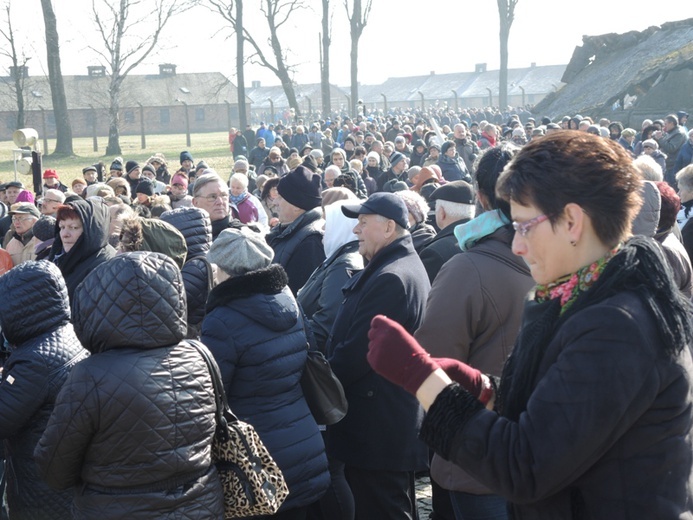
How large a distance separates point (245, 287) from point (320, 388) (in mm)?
589

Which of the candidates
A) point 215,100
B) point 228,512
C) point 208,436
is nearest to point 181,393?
point 208,436

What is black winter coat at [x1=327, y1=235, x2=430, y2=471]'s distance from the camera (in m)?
4.07

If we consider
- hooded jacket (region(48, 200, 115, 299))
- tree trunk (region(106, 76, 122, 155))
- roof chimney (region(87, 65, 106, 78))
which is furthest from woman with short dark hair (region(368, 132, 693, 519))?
roof chimney (region(87, 65, 106, 78))

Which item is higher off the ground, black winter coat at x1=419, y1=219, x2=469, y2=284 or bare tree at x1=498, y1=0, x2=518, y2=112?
bare tree at x1=498, y1=0, x2=518, y2=112

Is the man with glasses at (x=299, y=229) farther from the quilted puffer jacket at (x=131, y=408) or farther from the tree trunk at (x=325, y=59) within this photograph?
the tree trunk at (x=325, y=59)

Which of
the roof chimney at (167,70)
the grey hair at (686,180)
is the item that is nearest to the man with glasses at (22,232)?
the grey hair at (686,180)

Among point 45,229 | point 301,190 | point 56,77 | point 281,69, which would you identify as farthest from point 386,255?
point 281,69

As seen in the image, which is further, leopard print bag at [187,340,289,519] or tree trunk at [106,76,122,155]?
tree trunk at [106,76,122,155]

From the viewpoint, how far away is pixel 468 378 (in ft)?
7.62

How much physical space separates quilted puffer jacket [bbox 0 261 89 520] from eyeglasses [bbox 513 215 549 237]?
7.18 feet

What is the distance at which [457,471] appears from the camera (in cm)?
317

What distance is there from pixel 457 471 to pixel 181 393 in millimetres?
1075

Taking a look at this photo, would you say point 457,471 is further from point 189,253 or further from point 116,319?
point 189,253

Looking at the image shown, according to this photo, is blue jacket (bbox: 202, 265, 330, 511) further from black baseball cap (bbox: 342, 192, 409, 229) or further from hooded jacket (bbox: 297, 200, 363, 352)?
hooded jacket (bbox: 297, 200, 363, 352)
